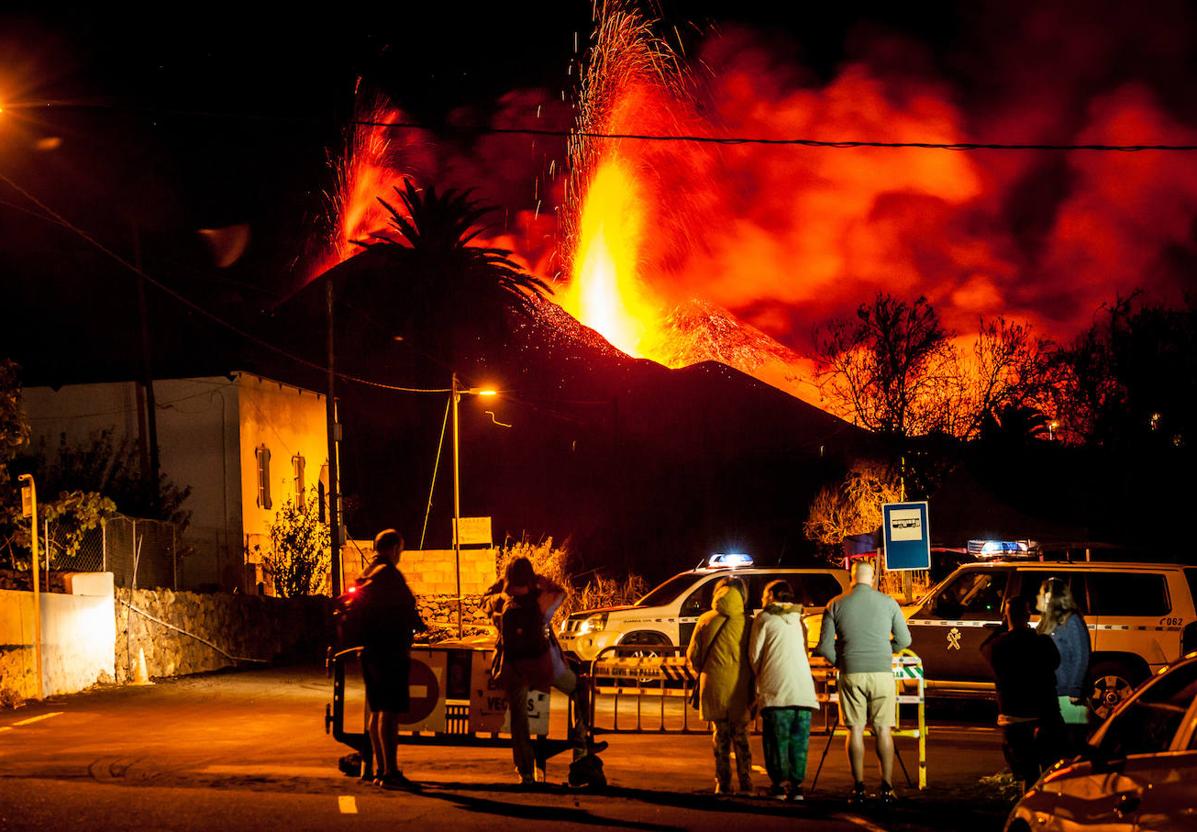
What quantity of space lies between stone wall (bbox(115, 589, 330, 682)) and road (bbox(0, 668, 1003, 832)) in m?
8.55

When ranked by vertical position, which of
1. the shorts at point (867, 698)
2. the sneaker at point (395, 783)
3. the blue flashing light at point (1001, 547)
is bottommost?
the sneaker at point (395, 783)

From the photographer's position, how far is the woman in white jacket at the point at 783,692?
10.9 meters

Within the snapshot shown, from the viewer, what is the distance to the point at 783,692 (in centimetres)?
1091

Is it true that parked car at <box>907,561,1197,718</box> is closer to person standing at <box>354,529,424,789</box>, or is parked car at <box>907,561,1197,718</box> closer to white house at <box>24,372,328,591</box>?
person standing at <box>354,529,424,789</box>

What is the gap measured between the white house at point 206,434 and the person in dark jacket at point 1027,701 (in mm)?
32911

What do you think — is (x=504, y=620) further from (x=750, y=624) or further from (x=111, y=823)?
(x=111, y=823)

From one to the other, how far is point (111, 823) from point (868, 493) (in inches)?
2258

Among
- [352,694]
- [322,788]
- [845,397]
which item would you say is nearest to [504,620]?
[322,788]

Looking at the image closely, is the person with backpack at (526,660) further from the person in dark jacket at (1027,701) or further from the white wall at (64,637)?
the white wall at (64,637)

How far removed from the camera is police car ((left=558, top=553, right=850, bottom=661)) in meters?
22.3

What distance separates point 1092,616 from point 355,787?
10363mm

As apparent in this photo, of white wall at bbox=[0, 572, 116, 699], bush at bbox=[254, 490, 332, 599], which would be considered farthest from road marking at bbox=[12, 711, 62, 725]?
bush at bbox=[254, 490, 332, 599]

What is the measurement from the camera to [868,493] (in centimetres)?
6469

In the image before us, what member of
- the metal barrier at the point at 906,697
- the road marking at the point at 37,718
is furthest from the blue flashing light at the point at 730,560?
the road marking at the point at 37,718
